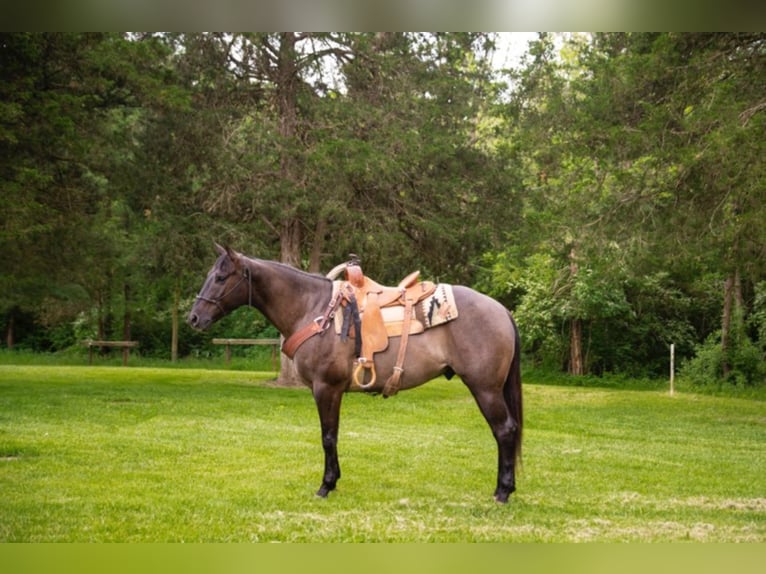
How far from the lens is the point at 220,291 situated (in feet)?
14.7

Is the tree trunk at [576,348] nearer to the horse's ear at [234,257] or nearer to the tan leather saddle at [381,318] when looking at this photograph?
the tan leather saddle at [381,318]

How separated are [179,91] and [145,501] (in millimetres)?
6355

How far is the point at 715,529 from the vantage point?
4.04m

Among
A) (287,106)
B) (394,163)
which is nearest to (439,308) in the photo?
(394,163)

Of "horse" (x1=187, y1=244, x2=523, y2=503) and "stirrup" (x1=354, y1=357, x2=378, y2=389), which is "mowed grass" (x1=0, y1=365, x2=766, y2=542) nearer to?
"horse" (x1=187, y1=244, x2=523, y2=503)

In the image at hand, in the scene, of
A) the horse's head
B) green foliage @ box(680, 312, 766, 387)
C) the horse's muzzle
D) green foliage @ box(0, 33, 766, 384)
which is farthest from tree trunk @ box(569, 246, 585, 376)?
the horse's muzzle

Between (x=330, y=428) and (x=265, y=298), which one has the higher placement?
(x=265, y=298)

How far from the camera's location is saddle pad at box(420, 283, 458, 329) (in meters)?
4.48

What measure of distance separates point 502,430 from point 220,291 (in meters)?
1.70

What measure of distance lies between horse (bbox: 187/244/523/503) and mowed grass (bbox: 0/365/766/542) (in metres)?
0.40

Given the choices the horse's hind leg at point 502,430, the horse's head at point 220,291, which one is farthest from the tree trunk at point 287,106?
the horse's hind leg at point 502,430

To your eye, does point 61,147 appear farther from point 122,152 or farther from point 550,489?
point 550,489

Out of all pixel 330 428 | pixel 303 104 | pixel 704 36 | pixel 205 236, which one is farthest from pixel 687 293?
pixel 330 428

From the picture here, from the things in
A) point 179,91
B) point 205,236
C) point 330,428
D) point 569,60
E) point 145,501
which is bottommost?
point 145,501
